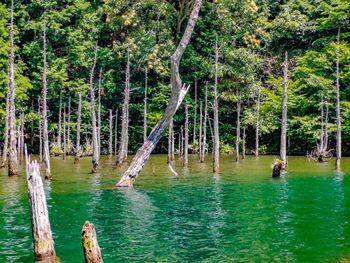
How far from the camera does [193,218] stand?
26516 mm

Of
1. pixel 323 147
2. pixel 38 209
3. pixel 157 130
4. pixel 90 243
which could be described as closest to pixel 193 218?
pixel 38 209

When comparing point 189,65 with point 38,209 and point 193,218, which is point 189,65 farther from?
point 38,209

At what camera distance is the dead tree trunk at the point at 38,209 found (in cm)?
1720

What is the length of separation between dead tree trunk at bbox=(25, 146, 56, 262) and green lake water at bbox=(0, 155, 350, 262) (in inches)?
35.7

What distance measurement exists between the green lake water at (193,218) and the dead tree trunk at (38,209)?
2.98ft

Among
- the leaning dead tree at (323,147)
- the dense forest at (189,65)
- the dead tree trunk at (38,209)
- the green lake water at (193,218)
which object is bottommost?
the green lake water at (193,218)

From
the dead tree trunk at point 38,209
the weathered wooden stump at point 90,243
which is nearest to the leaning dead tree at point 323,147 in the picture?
the dead tree trunk at point 38,209

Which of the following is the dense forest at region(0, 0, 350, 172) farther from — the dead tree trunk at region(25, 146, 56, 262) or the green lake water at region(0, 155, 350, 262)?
the dead tree trunk at region(25, 146, 56, 262)

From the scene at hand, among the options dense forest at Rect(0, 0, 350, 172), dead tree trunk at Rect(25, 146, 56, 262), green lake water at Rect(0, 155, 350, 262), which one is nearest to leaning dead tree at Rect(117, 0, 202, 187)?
green lake water at Rect(0, 155, 350, 262)

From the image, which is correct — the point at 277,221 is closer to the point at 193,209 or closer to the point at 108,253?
the point at 193,209

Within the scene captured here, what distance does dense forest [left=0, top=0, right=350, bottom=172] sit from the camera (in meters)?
70.4

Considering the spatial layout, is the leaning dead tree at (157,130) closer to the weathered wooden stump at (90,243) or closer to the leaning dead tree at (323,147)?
the weathered wooden stump at (90,243)

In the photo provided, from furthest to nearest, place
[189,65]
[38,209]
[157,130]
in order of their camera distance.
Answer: [189,65] → [157,130] → [38,209]

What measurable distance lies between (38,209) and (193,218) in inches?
418
